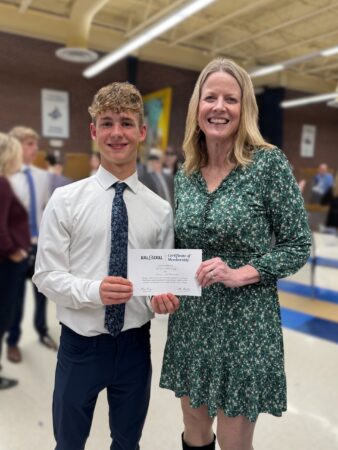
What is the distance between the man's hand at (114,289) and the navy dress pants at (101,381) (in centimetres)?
21

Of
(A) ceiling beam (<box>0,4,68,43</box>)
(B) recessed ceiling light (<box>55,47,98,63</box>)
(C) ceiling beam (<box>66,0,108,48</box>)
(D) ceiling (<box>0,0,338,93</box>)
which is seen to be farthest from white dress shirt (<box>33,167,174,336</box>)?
(A) ceiling beam (<box>0,4,68,43</box>)

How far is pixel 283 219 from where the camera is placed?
3.99ft

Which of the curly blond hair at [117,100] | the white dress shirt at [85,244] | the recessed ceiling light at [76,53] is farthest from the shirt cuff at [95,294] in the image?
the recessed ceiling light at [76,53]

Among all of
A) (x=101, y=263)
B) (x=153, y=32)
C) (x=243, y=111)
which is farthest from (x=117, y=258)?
(x=153, y=32)

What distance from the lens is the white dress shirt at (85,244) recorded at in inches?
46.9

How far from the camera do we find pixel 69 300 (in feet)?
3.89

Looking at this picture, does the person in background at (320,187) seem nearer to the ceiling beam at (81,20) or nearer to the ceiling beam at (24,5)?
the ceiling beam at (81,20)

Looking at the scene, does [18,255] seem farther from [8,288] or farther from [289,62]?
[289,62]

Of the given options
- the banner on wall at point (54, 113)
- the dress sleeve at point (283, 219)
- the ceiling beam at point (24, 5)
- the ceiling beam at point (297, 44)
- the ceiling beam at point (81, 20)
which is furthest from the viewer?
the banner on wall at point (54, 113)

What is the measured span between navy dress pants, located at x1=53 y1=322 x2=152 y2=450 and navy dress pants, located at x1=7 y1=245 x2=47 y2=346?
4.59 ft

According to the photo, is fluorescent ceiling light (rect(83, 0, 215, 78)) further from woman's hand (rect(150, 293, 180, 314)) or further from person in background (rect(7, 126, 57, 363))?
woman's hand (rect(150, 293, 180, 314))

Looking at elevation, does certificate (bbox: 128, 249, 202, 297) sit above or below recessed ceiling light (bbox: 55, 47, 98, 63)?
below

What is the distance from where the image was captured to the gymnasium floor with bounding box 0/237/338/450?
208cm

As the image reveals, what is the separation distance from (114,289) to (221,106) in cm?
64
